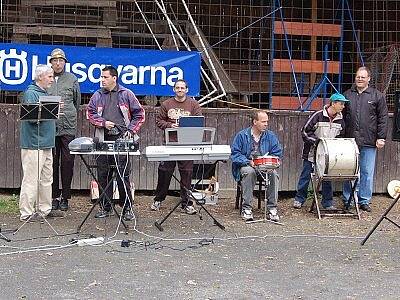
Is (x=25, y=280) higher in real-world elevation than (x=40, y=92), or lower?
lower

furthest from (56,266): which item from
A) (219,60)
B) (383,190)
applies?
(383,190)

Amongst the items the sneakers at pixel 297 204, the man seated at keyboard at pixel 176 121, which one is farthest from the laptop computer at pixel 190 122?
the sneakers at pixel 297 204

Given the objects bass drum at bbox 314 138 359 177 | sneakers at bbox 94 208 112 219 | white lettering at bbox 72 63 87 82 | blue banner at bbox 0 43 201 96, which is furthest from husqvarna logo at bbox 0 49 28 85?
bass drum at bbox 314 138 359 177

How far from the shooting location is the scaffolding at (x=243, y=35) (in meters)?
9.84

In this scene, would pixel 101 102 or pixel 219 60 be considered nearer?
pixel 101 102

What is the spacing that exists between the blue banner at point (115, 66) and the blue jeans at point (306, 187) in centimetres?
181

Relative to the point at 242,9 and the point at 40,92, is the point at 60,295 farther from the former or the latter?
the point at 242,9

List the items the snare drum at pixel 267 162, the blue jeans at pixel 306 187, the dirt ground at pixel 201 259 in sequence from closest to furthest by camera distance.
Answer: the dirt ground at pixel 201 259 < the snare drum at pixel 267 162 < the blue jeans at pixel 306 187

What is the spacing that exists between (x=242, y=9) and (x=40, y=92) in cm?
391

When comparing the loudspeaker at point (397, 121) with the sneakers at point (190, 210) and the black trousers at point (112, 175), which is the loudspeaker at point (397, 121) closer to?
the sneakers at point (190, 210)

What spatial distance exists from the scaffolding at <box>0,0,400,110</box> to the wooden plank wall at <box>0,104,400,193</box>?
0.26 meters

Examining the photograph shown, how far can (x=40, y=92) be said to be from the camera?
7910 millimetres

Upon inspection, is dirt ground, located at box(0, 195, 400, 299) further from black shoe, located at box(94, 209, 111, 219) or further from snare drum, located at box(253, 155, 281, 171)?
snare drum, located at box(253, 155, 281, 171)

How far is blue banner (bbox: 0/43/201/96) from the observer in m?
9.24
